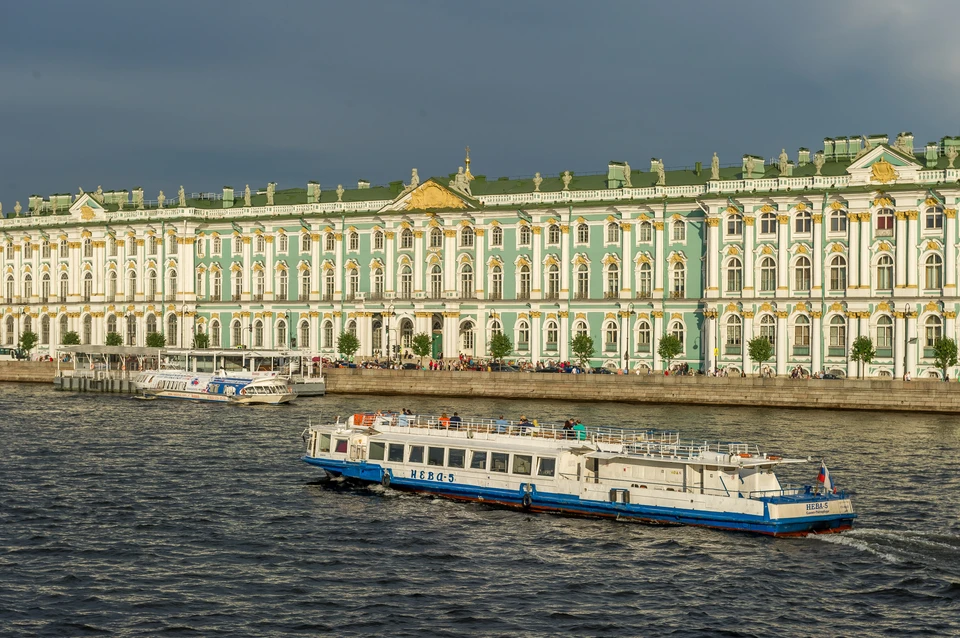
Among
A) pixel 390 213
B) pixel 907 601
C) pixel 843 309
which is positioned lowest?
pixel 907 601

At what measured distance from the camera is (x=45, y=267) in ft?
365

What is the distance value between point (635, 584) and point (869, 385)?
4214cm

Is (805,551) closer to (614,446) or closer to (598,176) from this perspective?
(614,446)

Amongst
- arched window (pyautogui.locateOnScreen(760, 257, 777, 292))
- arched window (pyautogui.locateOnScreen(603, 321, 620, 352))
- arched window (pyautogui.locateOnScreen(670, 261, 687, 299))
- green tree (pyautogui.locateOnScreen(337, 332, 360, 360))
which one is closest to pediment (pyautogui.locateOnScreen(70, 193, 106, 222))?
green tree (pyautogui.locateOnScreen(337, 332, 360, 360))

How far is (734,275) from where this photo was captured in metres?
82.6

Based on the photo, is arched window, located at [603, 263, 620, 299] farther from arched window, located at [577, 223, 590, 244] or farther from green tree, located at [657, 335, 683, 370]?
green tree, located at [657, 335, 683, 370]

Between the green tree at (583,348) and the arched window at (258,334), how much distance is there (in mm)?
26633

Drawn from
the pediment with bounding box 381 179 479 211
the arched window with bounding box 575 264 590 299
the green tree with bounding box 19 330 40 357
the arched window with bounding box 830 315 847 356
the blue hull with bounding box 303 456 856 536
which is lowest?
the blue hull with bounding box 303 456 856 536

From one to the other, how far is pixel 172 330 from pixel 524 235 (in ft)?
98.6

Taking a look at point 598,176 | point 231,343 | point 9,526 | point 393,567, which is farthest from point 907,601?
point 231,343

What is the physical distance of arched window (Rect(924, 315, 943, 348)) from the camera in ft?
249

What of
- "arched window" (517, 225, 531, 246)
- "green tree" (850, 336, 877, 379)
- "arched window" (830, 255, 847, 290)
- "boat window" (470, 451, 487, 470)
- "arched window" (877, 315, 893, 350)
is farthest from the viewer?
"arched window" (517, 225, 531, 246)

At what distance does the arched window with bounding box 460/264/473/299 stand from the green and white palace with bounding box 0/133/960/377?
205mm

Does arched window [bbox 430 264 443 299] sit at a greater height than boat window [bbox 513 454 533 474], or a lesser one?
greater
